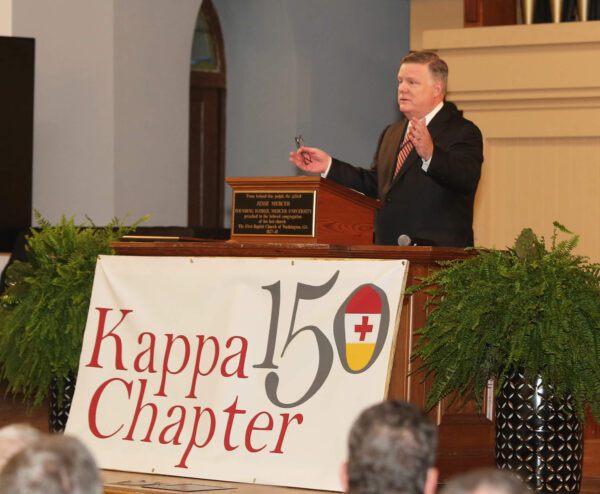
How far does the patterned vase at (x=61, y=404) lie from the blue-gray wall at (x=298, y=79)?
462 cm

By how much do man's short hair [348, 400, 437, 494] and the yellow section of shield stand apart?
1.61m

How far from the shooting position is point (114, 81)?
6.70 m

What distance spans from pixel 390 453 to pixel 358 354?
1.67 metres

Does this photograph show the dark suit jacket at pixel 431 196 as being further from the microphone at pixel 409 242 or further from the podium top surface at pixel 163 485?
the podium top surface at pixel 163 485

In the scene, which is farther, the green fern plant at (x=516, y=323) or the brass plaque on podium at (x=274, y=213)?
the brass plaque on podium at (x=274, y=213)

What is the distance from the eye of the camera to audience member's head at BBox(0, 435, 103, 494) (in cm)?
129

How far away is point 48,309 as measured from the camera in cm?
368

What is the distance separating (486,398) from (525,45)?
3.64 m

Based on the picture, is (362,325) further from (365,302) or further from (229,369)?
(229,369)

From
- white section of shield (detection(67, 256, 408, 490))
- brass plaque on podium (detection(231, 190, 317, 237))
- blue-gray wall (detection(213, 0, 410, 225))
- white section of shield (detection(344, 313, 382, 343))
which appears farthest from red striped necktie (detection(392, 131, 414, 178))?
blue-gray wall (detection(213, 0, 410, 225))

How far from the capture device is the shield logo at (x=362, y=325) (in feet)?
10.1

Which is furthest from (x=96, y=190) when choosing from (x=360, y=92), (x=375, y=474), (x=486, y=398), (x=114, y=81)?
(x=375, y=474)

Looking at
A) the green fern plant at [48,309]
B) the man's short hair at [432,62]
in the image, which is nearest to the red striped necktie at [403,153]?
the man's short hair at [432,62]

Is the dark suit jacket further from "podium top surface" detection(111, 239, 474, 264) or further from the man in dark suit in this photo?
"podium top surface" detection(111, 239, 474, 264)
